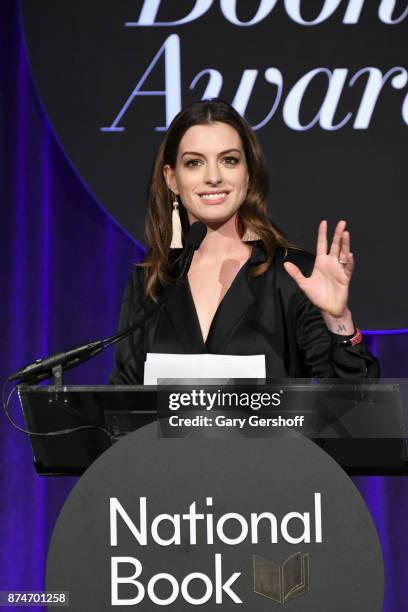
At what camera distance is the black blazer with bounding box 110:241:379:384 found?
2.23 meters

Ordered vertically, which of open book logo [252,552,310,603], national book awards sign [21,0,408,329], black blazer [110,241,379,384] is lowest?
open book logo [252,552,310,603]

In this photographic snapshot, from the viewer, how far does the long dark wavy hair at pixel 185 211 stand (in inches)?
92.4

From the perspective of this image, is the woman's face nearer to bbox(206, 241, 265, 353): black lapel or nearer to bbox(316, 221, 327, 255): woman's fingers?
bbox(206, 241, 265, 353): black lapel

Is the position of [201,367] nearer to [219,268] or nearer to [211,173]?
[219,268]

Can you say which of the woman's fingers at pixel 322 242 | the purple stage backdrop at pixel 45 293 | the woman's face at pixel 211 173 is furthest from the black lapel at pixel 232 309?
the purple stage backdrop at pixel 45 293

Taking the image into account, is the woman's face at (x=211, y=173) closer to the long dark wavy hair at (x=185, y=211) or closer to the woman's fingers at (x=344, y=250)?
the long dark wavy hair at (x=185, y=211)

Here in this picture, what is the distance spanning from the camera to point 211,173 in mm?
2330

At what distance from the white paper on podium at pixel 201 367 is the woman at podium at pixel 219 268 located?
0.22 metres

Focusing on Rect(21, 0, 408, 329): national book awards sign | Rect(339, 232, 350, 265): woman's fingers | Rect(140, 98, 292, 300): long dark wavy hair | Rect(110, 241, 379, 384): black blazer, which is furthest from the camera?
Rect(21, 0, 408, 329): national book awards sign

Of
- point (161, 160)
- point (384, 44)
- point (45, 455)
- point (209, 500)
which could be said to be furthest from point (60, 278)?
point (209, 500)

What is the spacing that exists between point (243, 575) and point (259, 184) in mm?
1200

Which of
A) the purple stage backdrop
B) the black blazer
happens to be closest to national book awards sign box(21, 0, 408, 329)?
the purple stage backdrop

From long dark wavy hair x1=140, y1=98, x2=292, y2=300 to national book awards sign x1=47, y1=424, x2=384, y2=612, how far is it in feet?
3.19

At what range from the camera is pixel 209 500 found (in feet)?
4.55
